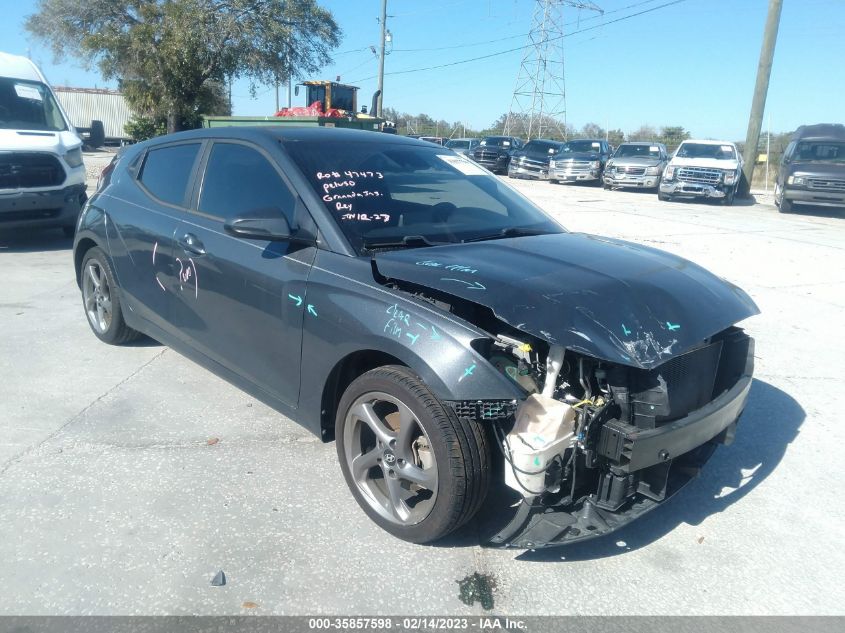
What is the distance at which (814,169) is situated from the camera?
17062mm

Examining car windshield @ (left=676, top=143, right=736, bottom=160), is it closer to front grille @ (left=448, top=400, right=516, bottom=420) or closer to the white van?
the white van

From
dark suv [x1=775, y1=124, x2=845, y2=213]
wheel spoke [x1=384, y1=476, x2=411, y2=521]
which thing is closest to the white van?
wheel spoke [x1=384, y1=476, x2=411, y2=521]

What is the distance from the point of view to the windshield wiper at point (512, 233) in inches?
146

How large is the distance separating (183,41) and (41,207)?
66.4 ft

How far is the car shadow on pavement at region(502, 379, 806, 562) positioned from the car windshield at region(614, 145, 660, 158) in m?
20.3

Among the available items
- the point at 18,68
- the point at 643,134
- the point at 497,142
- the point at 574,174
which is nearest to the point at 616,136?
the point at 643,134

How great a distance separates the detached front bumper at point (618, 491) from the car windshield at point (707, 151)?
19237 millimetres

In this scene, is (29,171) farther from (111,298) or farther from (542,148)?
(542,148)

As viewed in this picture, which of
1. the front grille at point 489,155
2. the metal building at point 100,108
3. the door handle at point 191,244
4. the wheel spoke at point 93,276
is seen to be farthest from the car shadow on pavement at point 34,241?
the metal building at point 100,108

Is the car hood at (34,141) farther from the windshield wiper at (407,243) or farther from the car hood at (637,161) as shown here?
the car hood at (637,161)

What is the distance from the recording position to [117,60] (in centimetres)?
2830

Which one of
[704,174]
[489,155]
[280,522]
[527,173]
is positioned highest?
[489,155]

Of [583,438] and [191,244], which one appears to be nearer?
[583,438]

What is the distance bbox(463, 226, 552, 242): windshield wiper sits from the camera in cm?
372
